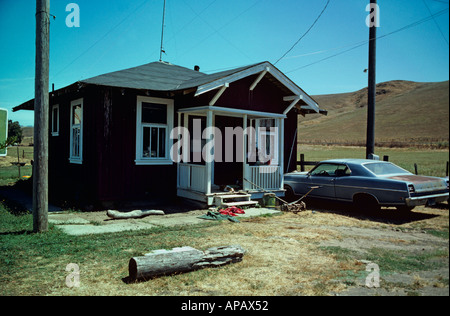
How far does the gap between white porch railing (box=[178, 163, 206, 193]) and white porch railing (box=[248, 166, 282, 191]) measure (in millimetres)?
1685

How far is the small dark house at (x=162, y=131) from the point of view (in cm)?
991

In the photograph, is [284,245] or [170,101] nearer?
[284,245]

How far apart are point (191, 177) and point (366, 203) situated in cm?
501

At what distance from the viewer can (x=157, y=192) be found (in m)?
10.8

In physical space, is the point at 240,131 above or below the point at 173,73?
below

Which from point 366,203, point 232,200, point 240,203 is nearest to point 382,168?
point 366,203

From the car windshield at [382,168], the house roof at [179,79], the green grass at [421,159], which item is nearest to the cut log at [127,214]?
the house roof at [179,79]

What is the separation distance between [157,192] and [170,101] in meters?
2.82

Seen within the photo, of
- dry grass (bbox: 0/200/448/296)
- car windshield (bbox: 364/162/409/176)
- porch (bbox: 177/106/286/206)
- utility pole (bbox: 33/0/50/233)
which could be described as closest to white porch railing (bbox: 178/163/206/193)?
porch (bbox: 177/106/286/206)

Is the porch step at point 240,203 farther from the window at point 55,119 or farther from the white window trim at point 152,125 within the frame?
the window at point 55,119
